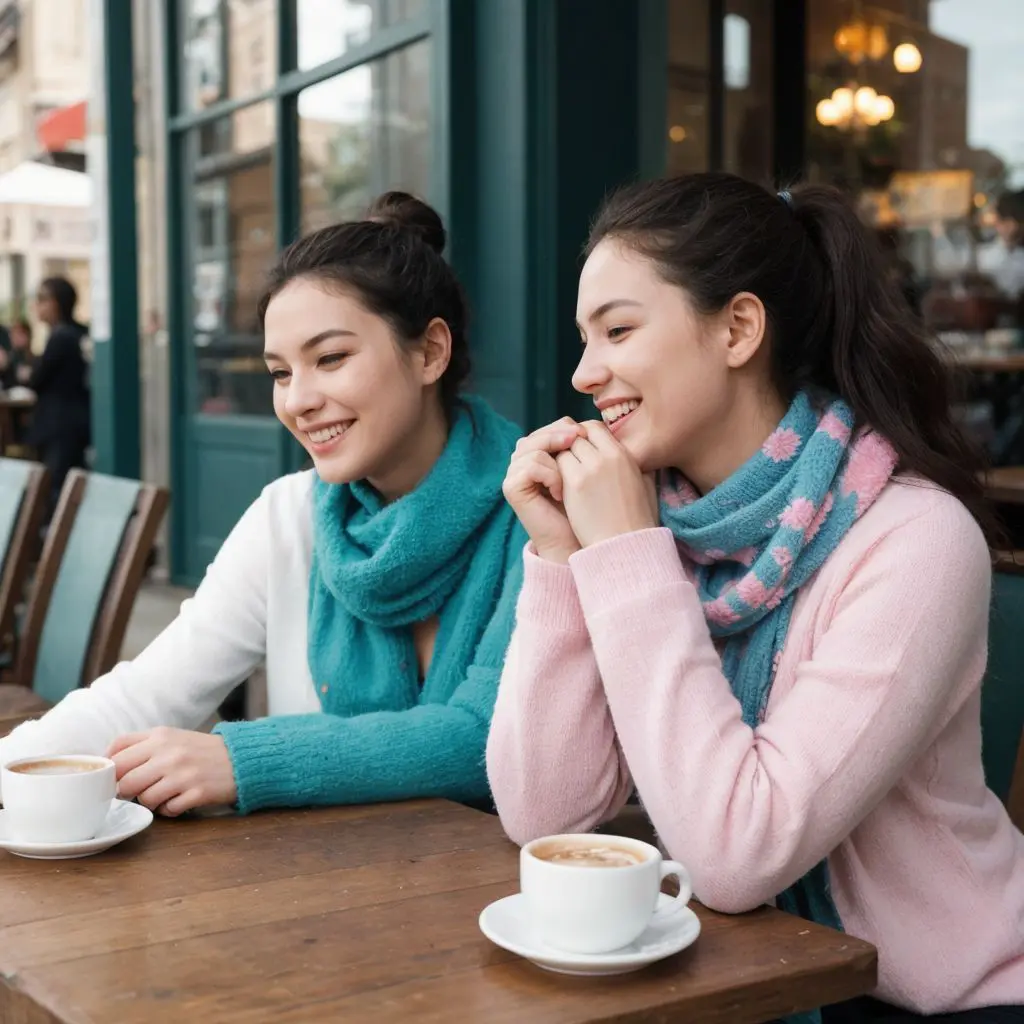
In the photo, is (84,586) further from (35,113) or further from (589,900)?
(35,113)

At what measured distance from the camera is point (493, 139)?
3645 millimetres

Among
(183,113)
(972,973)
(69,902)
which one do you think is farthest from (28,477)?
(183,113)

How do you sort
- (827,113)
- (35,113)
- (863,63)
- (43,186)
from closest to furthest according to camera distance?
1. (827,113)
2. (863,63)
3. (43,186)
4. (35,113)

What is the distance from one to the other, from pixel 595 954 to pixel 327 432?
99 centimetres

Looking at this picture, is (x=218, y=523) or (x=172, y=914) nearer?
(x=172, y=914)

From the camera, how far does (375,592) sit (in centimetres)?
180

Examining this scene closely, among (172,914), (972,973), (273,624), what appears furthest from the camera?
(273,624)

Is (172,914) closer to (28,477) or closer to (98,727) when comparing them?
(98,727)

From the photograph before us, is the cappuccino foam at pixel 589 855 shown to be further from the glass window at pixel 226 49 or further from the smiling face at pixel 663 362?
the glass window at pixel 226 49

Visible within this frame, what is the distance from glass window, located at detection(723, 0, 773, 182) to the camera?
5.47 meters

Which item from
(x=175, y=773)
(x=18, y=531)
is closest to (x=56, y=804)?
(x=175, y=773)

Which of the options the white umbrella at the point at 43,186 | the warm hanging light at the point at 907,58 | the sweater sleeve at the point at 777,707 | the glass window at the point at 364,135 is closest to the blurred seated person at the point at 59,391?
the white umbrella at the point at 43,186

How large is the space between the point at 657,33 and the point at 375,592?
2405 millimetres

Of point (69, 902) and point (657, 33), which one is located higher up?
point (657, 33)
